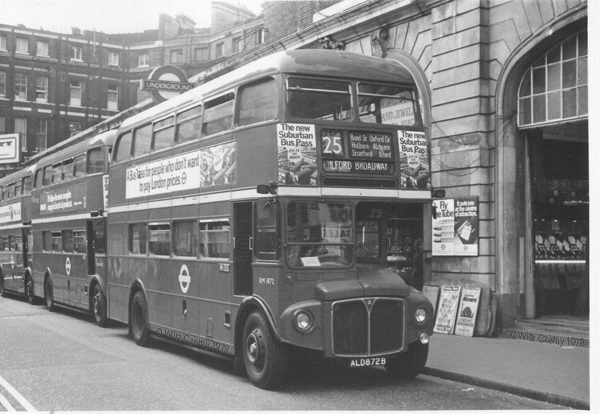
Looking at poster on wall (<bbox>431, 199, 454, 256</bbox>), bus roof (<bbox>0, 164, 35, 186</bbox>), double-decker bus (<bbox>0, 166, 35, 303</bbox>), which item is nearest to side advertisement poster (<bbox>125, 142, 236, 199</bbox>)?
poster on wall (<bbox>431, 199, 454, 256</bbox>)

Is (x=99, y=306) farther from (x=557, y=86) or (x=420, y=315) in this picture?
(x=557, y=86)

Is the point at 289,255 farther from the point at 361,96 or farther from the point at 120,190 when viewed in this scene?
the point at 120,190

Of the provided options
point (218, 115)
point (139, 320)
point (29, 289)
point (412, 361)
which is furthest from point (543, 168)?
point (29, 289)

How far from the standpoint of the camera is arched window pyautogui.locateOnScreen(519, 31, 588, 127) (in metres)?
12.4

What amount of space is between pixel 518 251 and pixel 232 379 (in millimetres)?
6202

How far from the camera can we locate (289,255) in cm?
893

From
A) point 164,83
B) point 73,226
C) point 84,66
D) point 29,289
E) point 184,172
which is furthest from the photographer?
point 84,66

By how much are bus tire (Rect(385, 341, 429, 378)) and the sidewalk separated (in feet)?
1.34

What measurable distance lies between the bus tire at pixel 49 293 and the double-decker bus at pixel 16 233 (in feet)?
7.39

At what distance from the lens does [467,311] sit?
13391mm

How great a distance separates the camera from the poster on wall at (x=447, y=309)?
44.8ft

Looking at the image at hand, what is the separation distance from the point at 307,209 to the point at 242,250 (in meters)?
1.49

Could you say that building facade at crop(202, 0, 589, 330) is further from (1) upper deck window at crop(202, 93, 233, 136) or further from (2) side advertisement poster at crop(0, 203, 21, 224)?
Result: (2) side advertisement poster at crop(0, 203, 21, 224)

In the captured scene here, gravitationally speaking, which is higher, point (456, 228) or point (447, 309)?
point (456, 228)
